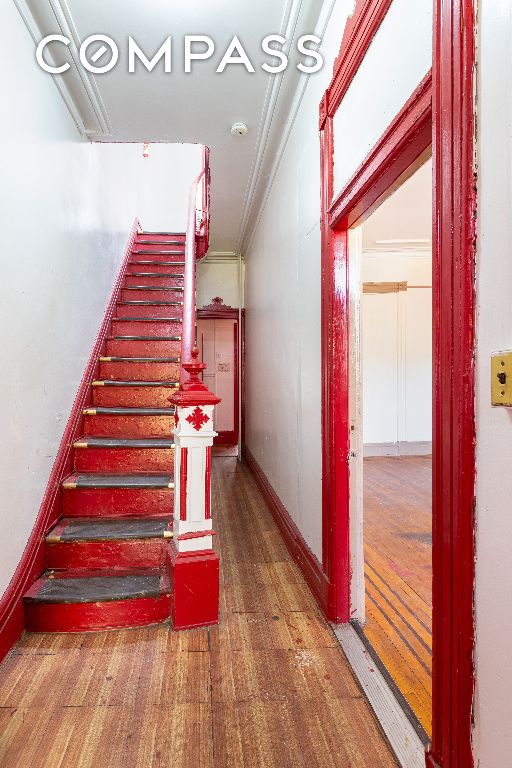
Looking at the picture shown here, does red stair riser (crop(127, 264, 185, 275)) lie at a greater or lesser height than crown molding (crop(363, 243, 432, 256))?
lesser

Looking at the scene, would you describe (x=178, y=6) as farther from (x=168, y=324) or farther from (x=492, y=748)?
(x=492, y=748)

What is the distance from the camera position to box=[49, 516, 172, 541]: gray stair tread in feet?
8.29

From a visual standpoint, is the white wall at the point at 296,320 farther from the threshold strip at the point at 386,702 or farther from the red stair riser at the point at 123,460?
the red stair riser at the point at 123,460

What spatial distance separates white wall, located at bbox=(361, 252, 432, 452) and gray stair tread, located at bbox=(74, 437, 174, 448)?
14.8 ft

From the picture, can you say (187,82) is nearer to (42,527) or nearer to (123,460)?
(123,460)

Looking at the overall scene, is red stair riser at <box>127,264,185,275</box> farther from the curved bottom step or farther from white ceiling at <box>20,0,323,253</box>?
the curved bottom step

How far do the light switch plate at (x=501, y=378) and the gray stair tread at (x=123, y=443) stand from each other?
7.61 feet

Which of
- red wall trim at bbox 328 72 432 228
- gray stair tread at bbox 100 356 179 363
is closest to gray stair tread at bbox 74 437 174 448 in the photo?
gray stair tread at bbox 100 356 179 363

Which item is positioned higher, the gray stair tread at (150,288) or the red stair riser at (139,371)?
the gray stair tread at (150,288)

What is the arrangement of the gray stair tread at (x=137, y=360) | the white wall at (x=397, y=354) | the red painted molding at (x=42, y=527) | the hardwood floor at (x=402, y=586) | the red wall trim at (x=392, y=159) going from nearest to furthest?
the red wall trim at (x=392, y=159), the hardwood floor at (x=402, y=586), the red painted molding at (x=42, y=527), the gray stair tread at (x=137, y=360), the white wall at (x=397, y=354)

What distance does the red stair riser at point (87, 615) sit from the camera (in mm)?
2197

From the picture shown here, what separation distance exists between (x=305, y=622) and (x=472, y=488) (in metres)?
1.54

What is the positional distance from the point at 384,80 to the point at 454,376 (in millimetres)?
1147

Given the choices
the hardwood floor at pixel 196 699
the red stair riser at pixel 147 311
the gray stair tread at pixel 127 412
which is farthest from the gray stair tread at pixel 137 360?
the hardwood floor at pixel 196 699
